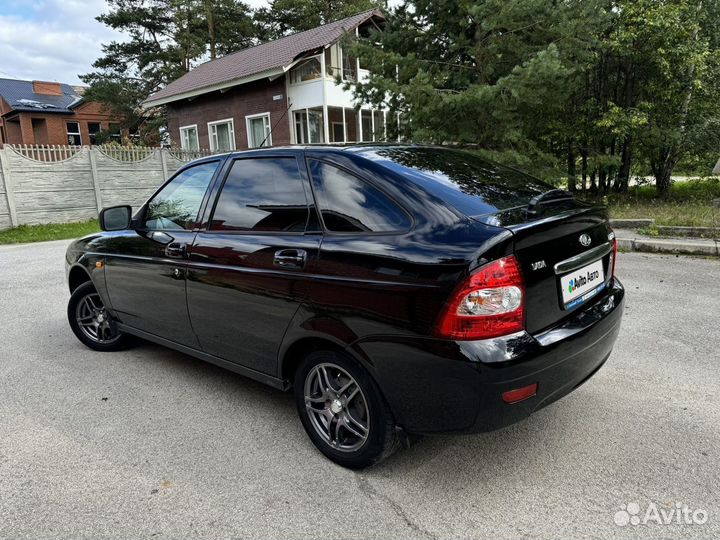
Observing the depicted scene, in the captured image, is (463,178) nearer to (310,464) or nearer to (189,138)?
(310,464)

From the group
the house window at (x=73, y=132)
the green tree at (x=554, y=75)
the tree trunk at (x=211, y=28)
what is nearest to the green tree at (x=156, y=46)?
the tree trunk at (x=211, y=28)

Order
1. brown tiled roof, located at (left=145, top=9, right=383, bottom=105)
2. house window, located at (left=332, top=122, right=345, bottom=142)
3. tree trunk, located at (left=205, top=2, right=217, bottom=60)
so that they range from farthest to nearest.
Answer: tree trunk, located at (left=205, top=2, right=217, bottom=60) → house window, located at (left=332, top=122, right=345, bottom=142) → brown tiled roof, located at (left=145, top=9, right=383, bottom=105)

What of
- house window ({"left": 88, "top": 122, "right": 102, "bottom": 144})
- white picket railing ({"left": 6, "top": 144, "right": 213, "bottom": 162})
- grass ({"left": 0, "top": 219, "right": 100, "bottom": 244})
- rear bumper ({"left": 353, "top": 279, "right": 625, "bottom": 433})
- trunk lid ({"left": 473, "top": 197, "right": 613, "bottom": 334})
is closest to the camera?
rear bumper ({"left": 353, "top": 279, "right": 625, "bottom": 433})

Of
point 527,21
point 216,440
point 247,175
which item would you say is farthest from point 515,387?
point 527,21

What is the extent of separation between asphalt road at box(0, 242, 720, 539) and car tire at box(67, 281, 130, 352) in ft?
1.14

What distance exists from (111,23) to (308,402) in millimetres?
36991

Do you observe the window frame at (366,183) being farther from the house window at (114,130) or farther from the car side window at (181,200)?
the house window at (114,130)

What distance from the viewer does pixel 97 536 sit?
2158 mm

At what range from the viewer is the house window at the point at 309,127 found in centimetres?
2144

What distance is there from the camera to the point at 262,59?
22.0 meters

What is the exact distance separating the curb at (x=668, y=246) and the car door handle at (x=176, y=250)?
694 cm

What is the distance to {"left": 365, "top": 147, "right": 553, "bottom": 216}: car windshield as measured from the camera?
2501 mm

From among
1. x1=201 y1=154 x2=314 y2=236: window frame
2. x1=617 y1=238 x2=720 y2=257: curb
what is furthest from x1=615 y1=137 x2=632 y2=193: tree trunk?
x1=201 y1=154 x2=314 y2=236: window frame

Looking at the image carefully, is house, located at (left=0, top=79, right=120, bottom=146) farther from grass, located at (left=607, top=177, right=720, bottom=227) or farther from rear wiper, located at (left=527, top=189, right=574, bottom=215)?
rear wiper, located at (left=527, top=189, right=574, bottom=215)
